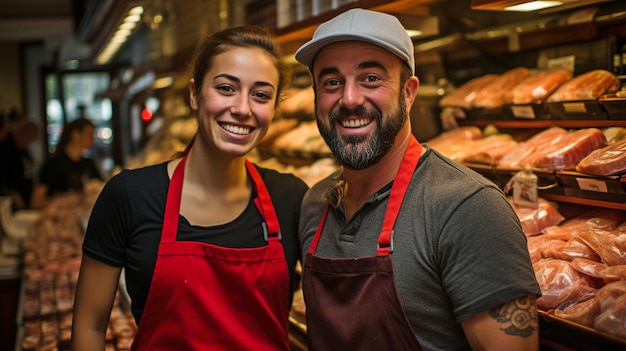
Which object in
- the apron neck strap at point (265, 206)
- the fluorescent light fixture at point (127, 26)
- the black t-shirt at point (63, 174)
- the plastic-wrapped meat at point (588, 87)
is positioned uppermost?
the fluorescent light fixture at point (127, 26)

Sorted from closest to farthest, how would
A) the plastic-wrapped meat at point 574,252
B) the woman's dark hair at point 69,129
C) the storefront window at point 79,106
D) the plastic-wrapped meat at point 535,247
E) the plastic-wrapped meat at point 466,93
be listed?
the plastic-wrapped meat at point 574,252
the plastic-wrapped meat at point 535,247
the plastic-wrapped meat at point 466,93
the woman's dark hair at point 69,129
the storefront window at point 79,106

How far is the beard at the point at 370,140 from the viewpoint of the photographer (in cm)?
173

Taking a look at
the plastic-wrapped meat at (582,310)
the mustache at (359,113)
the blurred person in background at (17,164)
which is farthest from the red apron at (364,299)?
the blurred person in background at (17,164)

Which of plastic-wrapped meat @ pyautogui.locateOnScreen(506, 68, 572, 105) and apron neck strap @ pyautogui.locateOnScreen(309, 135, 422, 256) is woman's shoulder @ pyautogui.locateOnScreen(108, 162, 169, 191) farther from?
plastic-wrapped meat @ pyautogui.locateOnScreen(506, 68, 572, 105)

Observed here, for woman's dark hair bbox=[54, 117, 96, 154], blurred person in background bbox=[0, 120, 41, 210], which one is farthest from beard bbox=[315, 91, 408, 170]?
blurred person in background bbox=[0, 120, 41, 210]

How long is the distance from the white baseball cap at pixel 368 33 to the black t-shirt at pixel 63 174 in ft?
18.4

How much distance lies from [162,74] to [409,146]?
13.8ft

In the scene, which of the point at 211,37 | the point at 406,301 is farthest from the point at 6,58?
the point at 406,301

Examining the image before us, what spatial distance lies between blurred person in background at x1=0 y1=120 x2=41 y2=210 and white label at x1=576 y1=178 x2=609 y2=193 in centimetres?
767

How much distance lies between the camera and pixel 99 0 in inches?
243

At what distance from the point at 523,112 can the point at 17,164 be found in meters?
7.51

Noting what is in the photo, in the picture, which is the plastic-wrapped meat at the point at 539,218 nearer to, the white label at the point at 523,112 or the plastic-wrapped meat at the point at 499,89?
the white label at the point at 523,112

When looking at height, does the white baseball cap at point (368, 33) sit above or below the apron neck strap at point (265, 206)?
above

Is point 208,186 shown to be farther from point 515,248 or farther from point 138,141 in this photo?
point 138,141
